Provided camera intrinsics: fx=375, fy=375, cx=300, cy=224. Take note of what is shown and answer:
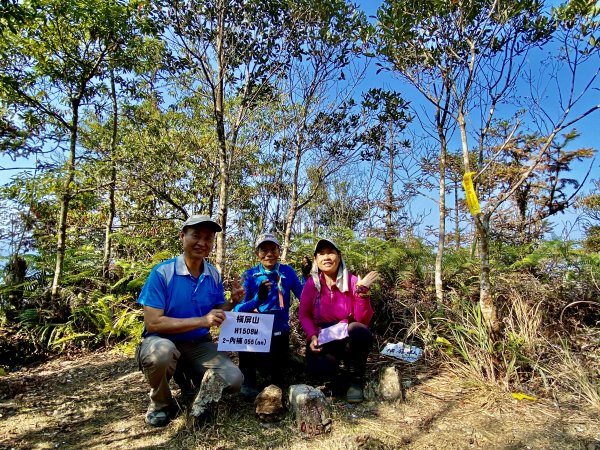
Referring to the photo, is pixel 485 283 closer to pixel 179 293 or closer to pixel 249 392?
pixel 249 392

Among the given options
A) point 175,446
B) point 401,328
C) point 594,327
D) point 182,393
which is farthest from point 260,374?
point 594,327

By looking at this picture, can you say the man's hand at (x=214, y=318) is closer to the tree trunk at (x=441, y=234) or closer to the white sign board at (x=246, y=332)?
the white sign board at (x=246, y=332)

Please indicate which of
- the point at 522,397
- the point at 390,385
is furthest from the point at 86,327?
the point at 522,397

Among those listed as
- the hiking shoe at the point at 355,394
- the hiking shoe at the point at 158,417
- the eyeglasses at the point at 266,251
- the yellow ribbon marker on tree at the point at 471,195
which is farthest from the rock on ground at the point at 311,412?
the yellow ribbon marker on tree at the point at 471,195

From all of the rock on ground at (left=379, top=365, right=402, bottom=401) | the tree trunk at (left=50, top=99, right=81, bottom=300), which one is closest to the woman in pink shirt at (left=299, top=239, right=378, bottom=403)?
the rock on ground at (left=379, top=365, right=402, bottom=401)

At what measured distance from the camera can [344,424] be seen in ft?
9.27

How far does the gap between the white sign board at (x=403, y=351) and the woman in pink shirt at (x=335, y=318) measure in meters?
0.69

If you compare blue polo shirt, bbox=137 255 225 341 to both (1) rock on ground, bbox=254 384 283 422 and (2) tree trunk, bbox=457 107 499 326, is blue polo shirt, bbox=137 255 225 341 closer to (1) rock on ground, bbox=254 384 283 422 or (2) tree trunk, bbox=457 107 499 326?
(1) rock on ground, bbox=254 384 283 422

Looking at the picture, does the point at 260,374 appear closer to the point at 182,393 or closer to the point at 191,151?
the point at 182,393

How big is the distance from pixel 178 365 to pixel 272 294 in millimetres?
989

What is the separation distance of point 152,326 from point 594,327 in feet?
14.6

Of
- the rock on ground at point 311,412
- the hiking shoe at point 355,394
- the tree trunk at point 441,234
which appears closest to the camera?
the rock on ground at point 311,412

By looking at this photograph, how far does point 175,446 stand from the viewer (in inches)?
101

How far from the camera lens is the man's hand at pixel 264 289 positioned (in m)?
3.37
